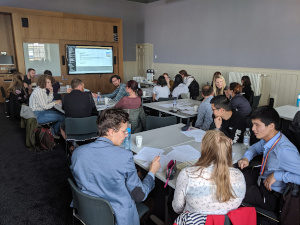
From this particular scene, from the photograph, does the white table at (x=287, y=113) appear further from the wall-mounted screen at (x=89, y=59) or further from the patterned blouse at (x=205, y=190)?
the wall-mounted screen at (x=89, y=59)

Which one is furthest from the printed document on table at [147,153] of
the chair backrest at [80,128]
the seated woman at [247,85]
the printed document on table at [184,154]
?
the seated woman at [247,85]

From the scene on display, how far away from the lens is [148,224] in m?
2.53

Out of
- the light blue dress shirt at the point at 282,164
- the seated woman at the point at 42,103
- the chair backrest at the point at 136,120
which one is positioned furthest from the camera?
the seated woman at the point at 42,103

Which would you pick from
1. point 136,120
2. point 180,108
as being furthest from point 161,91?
point 136,120

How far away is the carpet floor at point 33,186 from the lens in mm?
2652

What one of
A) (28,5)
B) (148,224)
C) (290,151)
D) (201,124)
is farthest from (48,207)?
(28,5)

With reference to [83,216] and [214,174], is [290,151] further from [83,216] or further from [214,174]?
[83,216]

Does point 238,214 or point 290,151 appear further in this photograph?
point 290,151

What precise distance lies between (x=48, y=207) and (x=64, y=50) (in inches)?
261

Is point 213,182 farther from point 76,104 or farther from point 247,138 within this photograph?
point 76,104

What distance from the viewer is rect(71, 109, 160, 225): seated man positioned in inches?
60.6

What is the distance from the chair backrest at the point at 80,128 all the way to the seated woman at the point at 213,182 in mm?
2478

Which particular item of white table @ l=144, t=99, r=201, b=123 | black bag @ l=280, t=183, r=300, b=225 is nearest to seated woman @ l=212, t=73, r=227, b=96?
white table @ l=144, t=99, r=201, b=123

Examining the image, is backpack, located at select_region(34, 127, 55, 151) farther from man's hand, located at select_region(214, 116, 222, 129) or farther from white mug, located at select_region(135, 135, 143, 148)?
man's hand, located at select_region(214, 116, 222, 129)
